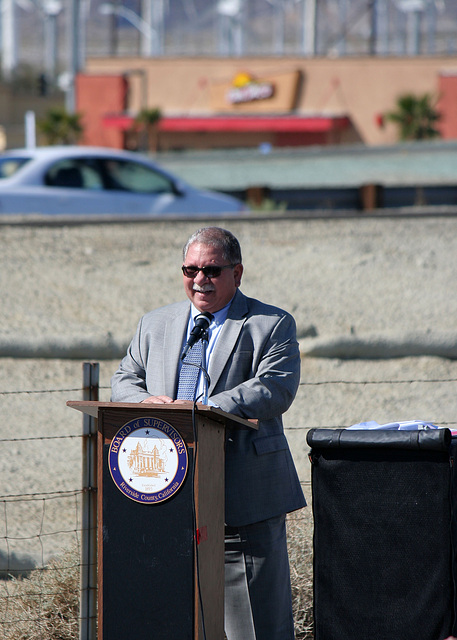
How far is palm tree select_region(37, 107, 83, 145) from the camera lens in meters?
33.9

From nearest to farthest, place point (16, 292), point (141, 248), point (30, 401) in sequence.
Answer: point (30, 401) < point (16, 292) < point (141, 248)

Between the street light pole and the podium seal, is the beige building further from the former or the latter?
the podium seal

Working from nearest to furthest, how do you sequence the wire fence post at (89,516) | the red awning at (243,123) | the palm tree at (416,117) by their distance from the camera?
the wire fence post at (89,516)
the palm tree at (416,117)
the red awning at (243,123)

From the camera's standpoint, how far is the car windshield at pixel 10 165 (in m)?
12.0

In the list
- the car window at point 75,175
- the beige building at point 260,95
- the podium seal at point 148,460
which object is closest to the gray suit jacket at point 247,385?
the podium seal at point 148,460

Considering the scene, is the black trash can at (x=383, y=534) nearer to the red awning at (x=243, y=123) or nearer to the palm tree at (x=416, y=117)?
the palm tree at (x=416, y=117)

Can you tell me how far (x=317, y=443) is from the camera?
3.72 m

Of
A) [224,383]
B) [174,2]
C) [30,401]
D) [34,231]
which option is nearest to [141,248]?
[34,231]

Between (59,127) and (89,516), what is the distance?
31.4m

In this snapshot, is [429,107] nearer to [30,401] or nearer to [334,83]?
[334,83]

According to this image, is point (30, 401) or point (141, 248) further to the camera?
point (141, 248)

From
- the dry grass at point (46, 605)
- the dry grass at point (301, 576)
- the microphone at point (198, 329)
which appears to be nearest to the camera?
the microphone at point (198, 329)

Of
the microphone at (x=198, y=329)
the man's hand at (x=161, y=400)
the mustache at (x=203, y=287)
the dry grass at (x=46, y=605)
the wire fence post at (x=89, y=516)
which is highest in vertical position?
the mustache at (x=203, y=287)

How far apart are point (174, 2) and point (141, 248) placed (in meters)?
201
